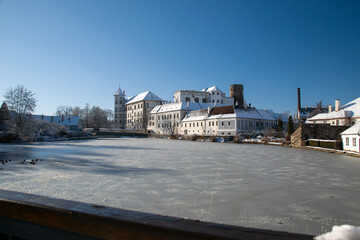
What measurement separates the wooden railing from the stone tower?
355 feet

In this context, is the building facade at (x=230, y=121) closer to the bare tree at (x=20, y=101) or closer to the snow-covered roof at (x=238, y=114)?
the snow-covered roof at (x=238, y=114)

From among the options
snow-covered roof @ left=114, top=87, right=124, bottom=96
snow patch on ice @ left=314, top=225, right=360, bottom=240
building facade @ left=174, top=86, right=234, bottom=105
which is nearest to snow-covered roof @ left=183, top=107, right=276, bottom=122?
building facade @ left=174, top=86, right=234, bottom=105

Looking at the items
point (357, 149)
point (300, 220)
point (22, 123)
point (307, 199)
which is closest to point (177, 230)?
point (300, 220)

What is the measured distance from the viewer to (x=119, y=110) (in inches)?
4375

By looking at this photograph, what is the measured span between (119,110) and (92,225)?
112225 mm

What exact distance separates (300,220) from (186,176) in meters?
5.14

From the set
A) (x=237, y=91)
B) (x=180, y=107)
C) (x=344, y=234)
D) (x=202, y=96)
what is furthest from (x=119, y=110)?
(x=344, y=234)

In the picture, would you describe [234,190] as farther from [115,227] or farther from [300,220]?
[115,227]

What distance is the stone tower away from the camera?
109 m

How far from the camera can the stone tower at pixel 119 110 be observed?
359 feet

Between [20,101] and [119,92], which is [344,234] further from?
[119,92]

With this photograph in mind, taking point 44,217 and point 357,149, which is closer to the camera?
point 44,217

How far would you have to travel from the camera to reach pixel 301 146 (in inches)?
1174

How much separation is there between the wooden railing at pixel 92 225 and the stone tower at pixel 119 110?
10820cm
